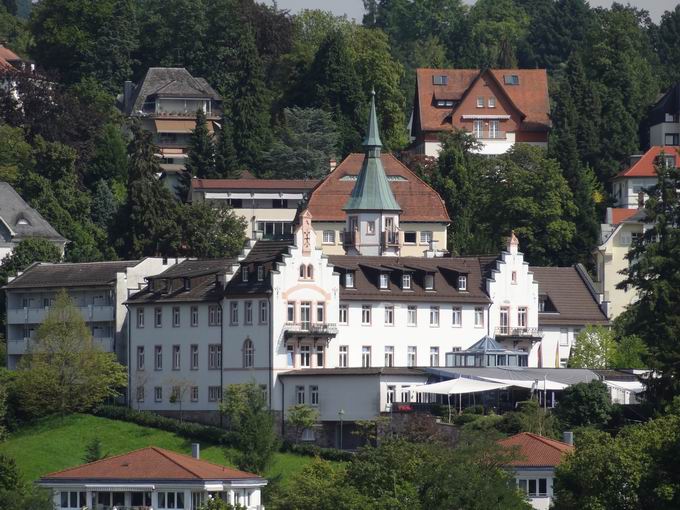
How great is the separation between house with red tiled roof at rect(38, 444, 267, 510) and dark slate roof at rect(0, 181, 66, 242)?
2060 inches

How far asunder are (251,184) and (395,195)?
584 inches

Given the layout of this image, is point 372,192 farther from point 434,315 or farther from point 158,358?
point 158,358

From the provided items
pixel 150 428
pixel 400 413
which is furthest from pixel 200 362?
pixel 400 413

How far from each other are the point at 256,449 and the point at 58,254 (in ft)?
121

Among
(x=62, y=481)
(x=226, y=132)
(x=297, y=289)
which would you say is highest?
(x=226, y=132)

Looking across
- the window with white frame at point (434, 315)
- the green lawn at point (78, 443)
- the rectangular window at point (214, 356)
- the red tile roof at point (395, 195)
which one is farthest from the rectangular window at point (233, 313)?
the red tile roof at point (395, 195)

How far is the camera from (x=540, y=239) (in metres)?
155

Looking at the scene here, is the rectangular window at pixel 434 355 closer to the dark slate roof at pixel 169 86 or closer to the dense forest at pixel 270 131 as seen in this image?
the dense forest at pixel 270 131

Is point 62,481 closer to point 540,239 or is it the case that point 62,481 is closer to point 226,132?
point 540,239

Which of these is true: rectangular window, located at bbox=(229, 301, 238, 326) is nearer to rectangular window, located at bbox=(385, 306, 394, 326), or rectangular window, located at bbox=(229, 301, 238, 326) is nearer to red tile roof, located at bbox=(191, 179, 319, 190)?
rectangular window, located at bbox=(385, 306, 394, 326)

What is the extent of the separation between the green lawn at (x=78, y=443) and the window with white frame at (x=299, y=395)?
481 cm

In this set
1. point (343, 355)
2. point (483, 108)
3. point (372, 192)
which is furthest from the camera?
point (483, 108)

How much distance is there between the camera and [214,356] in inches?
5005

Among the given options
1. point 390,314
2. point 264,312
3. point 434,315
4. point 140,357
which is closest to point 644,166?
point 434,315
